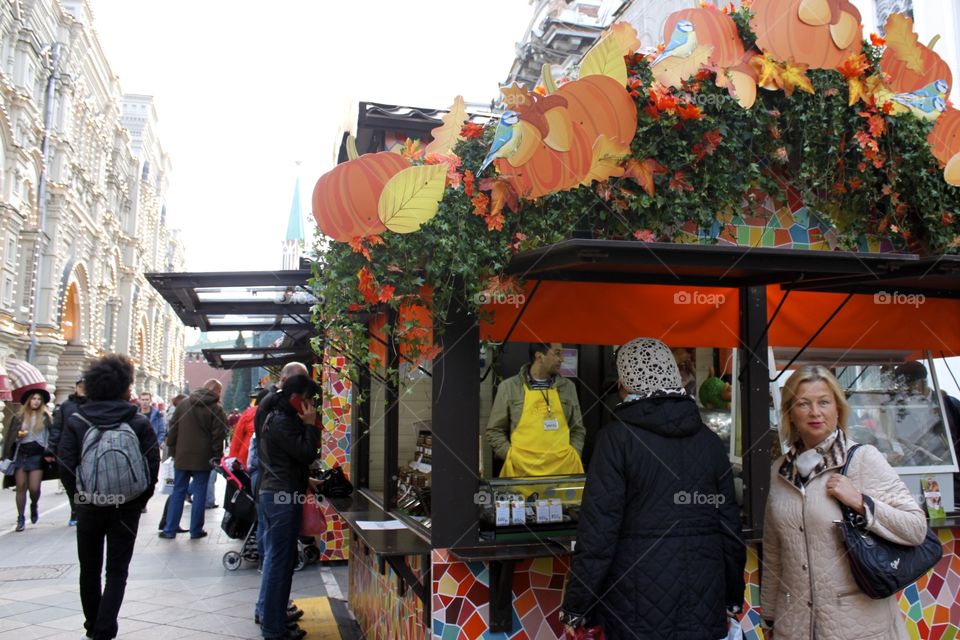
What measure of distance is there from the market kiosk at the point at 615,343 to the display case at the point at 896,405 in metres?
0.01

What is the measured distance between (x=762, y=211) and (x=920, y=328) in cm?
160

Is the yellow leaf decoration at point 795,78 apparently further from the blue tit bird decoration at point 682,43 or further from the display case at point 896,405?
the display case at point 896,405

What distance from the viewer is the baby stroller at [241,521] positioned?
7770mm

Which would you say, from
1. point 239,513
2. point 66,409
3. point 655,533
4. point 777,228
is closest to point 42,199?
point 66,409

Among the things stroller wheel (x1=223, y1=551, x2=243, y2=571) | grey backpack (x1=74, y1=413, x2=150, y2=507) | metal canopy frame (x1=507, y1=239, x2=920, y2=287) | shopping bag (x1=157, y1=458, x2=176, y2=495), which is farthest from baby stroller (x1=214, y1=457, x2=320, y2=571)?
metal canopy frame (x1=507, y1=239, x2=920, y2=287)

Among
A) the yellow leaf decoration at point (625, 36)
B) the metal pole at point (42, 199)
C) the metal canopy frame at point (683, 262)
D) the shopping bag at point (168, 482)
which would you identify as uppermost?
the metal pole at point (42, 199)

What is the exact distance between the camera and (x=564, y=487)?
4.55m

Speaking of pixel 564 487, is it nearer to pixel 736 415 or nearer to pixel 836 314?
pixel 736 415

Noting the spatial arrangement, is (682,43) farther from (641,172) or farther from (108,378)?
(108,378)

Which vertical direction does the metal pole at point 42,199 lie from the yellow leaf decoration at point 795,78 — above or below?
above

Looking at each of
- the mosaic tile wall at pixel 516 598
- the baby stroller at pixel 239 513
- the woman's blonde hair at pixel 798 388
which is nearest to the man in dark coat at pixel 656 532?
the woman's blonde hair at pixel 798 388

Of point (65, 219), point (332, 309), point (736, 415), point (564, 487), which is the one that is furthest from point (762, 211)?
point (65, 219)

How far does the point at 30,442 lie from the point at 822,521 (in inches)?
418

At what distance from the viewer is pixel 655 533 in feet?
9.82
